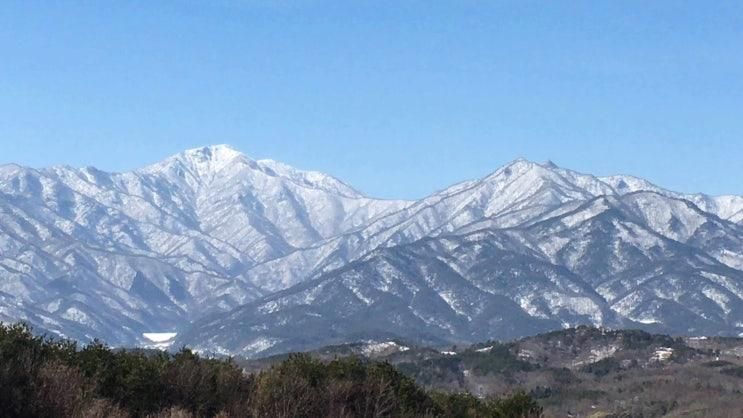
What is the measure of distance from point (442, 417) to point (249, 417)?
62.6 feet

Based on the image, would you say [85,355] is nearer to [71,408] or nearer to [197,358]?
[197,358]

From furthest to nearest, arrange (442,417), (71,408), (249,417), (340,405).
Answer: (442,417) → (340,405) → (249,417) → (71,408)

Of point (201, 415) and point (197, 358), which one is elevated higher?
point (197, 358)

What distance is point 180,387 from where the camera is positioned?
6119cm

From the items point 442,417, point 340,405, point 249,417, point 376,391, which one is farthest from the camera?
point 442,417

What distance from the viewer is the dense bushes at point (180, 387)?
4847cm

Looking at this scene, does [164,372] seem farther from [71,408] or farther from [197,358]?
[71,408]

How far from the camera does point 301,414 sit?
181ft

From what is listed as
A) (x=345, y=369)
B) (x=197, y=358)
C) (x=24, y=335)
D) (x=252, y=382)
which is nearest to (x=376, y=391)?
(x=345, y=369)

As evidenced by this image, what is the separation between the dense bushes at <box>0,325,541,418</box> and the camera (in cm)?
4847

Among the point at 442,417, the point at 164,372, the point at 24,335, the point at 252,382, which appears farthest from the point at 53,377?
the point at 442,417

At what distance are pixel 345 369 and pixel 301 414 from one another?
1165 cm

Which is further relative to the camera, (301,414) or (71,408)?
(301,414)

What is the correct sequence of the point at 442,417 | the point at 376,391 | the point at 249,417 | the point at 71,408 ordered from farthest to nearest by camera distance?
the point at 442,417 < the point at 376,391 < the point at 249,417 < the point at 71,408
